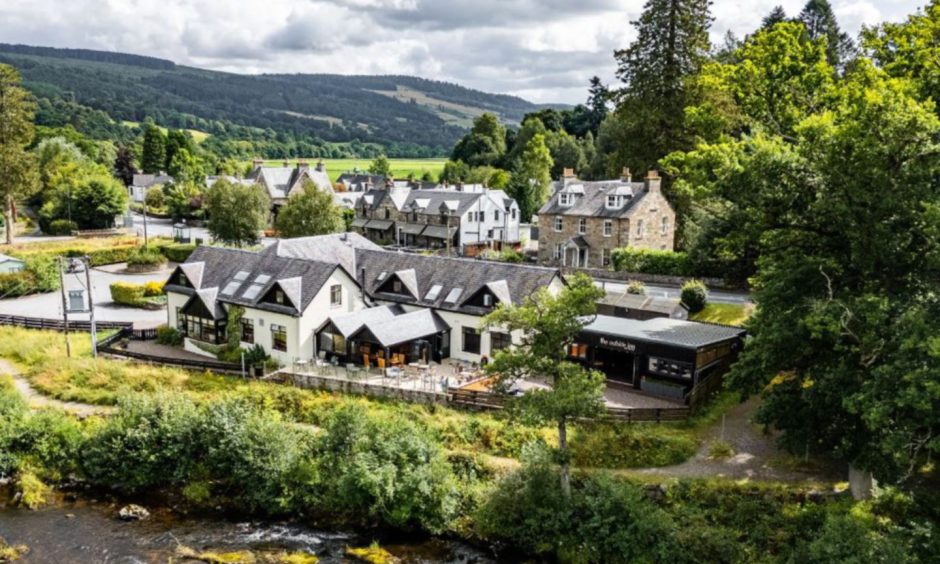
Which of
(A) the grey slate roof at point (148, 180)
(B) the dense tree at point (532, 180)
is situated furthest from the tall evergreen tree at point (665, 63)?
(A) the grey slate roof at point (148, 180)

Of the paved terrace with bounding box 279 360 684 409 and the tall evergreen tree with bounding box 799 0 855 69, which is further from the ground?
the tall evergreen tree with bounding box 799 0 855 69

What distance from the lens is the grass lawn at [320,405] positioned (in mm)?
24797

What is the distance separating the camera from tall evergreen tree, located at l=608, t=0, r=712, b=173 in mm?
50531

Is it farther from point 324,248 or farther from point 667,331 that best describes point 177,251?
point 667,331

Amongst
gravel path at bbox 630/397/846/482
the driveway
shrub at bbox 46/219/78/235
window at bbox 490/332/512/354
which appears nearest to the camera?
gravel path at bbox 630/397/846/482

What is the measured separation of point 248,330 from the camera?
35000 mm

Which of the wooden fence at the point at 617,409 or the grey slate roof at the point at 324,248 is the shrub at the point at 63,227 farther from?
the wooden fence at the point at 617,409

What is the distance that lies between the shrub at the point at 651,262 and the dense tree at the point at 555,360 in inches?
1087

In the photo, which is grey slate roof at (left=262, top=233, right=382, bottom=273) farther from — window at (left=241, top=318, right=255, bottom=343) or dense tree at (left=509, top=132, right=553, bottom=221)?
dense tree at (left=509, top=132, right=553, bottom=221)

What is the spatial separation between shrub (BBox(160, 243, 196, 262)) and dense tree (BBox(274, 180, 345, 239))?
8123 mm

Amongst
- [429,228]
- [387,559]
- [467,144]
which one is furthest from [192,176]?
[387,559]

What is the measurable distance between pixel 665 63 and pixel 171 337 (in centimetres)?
3712

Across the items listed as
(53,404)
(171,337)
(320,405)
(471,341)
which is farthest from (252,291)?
(471,341)

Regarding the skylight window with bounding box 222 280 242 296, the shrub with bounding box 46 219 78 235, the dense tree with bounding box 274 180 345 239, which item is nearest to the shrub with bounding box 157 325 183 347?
the skylight window with bounding box 222 280 242 296
